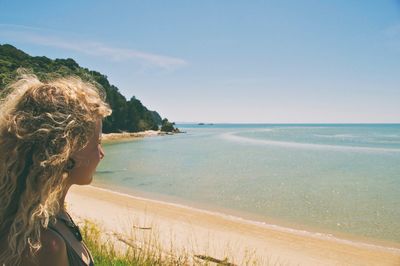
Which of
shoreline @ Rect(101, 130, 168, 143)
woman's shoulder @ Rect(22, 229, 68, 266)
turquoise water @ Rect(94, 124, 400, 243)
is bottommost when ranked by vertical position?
turquoise water @ Rect(94, 124, 400, 243)

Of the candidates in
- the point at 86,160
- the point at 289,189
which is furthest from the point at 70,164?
the point at 289,189

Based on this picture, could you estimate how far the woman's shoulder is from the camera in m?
1.45

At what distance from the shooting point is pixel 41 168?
1604 millimetres

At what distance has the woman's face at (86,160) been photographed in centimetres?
175

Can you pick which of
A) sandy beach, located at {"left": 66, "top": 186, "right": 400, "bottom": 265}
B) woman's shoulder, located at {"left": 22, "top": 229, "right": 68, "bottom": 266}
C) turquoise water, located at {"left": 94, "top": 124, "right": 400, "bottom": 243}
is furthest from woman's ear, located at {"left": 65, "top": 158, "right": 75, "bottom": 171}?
turquoise water, located at {"left": 94, "top": 124, "right": 400, "bottom": 243}

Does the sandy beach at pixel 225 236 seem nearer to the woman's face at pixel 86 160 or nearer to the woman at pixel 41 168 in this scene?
the woman's face at pixel 86 160

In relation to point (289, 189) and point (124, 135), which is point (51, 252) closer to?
point (289, 189)

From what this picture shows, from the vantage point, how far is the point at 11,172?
5.26ft

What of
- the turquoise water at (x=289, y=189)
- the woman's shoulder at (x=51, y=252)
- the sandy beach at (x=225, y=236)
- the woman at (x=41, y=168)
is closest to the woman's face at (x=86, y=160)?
the woman at (x=41, y=168)

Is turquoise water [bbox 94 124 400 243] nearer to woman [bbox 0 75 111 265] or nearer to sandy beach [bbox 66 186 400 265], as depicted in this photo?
sandy beach [bbox 66 186 400 265]

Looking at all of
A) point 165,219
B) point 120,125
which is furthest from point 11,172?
point 120,125

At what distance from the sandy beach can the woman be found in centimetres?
555

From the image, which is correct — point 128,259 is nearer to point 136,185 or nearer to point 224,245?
point 224,245

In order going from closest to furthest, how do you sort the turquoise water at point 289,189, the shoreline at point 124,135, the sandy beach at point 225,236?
the sandy beach at point 225,236 → the turquoise water at point 289,189 → the shoreline at point 124,135
